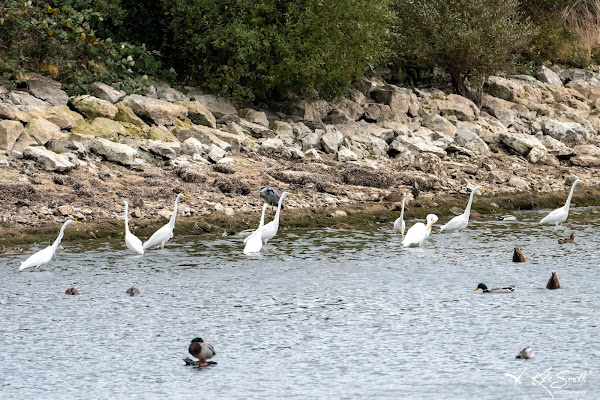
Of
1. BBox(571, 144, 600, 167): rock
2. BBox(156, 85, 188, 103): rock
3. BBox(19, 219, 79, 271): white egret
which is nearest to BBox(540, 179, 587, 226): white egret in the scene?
BBox(571, 144, 600, 167): rock

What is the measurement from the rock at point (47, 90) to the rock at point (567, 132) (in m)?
16.7

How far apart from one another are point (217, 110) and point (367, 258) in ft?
40.9

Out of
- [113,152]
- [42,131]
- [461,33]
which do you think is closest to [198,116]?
[113,152]

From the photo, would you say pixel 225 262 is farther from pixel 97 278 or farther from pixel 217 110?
pixel 217 110

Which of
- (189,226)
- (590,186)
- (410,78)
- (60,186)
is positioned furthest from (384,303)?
(410,78)

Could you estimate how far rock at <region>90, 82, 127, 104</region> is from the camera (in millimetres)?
26062

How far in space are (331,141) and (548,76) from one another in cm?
1548

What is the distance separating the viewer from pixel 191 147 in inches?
957

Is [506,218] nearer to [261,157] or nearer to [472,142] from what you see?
[261,157]

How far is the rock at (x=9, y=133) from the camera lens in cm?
2181

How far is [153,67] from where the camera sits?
98.3 feet

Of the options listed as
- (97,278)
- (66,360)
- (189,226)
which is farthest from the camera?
(189,226)

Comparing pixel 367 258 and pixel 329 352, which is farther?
pixel 367 258

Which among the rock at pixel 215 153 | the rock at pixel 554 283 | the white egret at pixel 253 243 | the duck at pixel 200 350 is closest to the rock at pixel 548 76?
the rock at pixel 215 153
